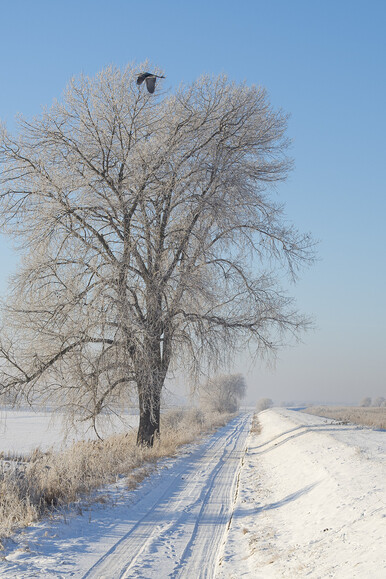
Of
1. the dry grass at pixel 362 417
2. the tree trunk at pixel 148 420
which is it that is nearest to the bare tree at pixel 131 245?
the tree trunk at pixel 148 420

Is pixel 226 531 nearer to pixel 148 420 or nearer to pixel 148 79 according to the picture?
pixel 148 420

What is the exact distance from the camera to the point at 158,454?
537 inches

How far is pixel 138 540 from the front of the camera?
6316 millimetres

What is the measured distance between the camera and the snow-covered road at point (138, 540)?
523 centimetres

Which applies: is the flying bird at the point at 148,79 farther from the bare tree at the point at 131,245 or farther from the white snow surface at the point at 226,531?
the white snow surface at the point at 226,531

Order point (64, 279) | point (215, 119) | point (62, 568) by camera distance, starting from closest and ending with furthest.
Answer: point (62, 568) < point (64, 279) < point (215, 119)

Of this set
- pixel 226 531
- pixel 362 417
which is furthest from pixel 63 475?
pixel 362 417

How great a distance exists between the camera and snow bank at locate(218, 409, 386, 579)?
4.84 metres

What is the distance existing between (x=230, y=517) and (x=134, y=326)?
545cm

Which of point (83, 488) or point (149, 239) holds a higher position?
point (149, 239)

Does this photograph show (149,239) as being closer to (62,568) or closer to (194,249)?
(194,249)

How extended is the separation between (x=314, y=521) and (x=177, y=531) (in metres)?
1.82

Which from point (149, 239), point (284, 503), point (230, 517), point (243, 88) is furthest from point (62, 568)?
point (243, 88)

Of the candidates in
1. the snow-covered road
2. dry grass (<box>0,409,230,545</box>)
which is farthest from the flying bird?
the snow-covered road
